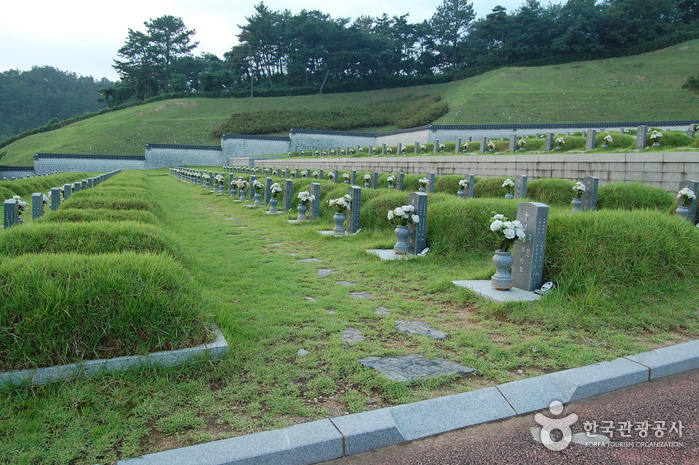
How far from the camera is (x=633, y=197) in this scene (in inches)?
360

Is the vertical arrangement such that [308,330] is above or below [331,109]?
below

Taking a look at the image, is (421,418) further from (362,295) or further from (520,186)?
(520,186)

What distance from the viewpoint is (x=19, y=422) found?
2.34 meters

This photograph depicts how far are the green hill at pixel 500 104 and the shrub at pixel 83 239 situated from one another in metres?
35.8

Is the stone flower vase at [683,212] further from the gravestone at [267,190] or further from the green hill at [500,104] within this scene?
the green hill at [500,104]

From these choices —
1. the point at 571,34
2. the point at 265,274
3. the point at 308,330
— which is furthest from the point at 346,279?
the point at 571,34

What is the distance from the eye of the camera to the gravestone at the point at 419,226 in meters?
6.58

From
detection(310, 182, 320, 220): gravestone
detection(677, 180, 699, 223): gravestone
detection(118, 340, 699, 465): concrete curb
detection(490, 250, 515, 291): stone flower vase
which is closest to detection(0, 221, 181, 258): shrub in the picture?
detection(118, 340, 699, 465): concrete curb

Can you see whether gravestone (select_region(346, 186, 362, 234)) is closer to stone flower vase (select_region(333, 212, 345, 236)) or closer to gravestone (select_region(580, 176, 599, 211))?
stone flower vase (select_region(333, 212, 345, 236))

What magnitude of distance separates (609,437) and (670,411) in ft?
1.69

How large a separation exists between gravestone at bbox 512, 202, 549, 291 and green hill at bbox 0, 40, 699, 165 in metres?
34.1

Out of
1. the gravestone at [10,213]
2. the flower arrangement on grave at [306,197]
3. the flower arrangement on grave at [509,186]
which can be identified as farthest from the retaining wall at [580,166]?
the gravestone at [10,213]

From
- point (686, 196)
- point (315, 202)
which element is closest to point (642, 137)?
point (686, 196)

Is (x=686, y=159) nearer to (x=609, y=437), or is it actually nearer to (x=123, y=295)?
(x=609, y=437)
